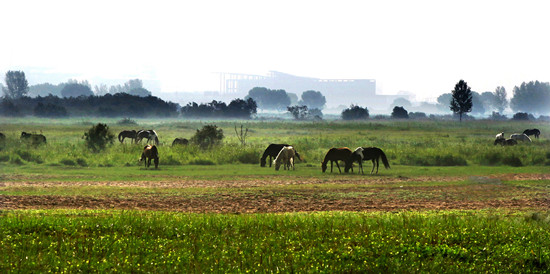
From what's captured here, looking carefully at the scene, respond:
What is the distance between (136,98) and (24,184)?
70.2 meters

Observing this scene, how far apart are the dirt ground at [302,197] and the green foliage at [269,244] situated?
5.25 metres

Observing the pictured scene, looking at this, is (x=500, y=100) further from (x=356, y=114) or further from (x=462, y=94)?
(x=462, y=94)

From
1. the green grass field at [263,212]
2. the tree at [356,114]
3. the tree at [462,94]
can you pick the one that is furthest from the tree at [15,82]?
the green grass field at [263,212]

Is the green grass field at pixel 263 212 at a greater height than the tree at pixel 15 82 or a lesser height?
lesser

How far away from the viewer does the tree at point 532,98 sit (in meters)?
152

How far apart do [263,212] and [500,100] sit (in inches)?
6421

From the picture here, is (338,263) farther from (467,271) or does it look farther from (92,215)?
(92,215)

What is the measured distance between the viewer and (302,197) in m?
24.1

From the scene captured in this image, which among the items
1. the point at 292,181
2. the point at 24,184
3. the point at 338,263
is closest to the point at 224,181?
the point at 292,181

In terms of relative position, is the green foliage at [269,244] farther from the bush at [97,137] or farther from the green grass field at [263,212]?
the bush at [97,137]

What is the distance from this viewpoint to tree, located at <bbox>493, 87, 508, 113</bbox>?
170m

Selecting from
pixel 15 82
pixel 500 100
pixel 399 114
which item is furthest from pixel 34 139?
pixel 500 100

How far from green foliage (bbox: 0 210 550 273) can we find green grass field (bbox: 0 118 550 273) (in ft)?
0.12

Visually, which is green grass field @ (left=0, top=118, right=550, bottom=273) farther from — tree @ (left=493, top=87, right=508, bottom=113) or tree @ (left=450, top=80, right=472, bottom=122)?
tree @ (left=493, top=87, right=508, bottom=113)
